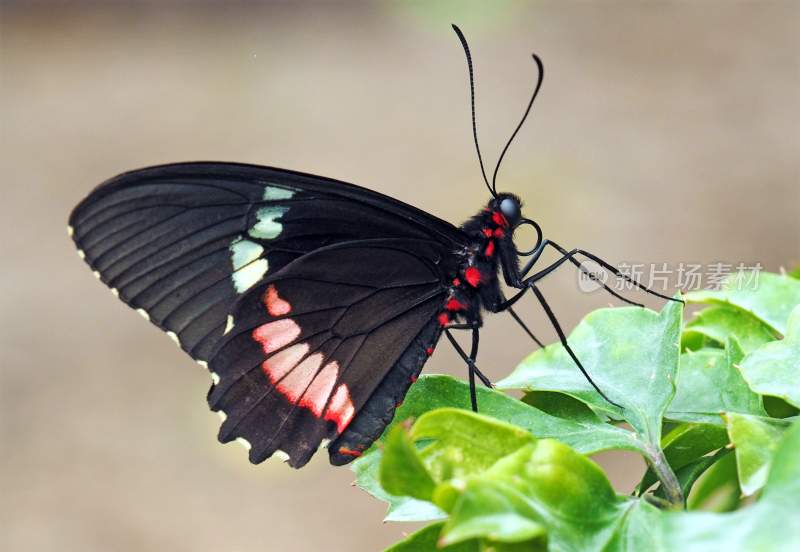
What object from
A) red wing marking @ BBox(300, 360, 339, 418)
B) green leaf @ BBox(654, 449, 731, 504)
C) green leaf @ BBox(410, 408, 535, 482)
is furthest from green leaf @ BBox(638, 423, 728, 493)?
red wing marking @ BBox(300, 360, 339, 418)

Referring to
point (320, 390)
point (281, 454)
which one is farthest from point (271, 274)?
point (281, 454)

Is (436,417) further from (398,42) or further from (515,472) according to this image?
(398,42)

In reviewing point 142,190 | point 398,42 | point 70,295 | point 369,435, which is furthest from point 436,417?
point 398,42

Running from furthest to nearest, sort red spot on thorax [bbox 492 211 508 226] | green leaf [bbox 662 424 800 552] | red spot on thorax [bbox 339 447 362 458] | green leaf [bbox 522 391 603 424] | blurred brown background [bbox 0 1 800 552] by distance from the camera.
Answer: blurred brown background [bbox 0 1 800 552]
red spot on thorax [bbox 492 211 508 226]
red spot on thorax [bbox 339 447 362 458]
green leaf [bbox 522 391 603 424]
green leaf [bbox 662 424 800 552]

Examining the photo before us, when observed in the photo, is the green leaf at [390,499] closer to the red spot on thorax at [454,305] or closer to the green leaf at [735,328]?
the green leaf at [735,328]

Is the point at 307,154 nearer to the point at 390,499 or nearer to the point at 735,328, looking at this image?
the point at 735,328

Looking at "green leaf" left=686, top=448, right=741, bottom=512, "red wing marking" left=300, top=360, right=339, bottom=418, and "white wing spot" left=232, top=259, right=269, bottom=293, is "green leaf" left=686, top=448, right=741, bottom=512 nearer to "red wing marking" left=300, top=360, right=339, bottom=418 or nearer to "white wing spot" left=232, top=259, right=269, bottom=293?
"red wing marking" left=300, top=360, right=339, bottom=418
